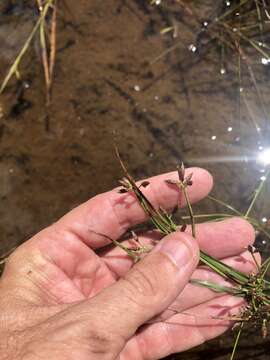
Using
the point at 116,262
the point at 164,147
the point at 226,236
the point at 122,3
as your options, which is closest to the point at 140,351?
the point at 116,262

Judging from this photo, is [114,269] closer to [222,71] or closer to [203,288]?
[203,288]

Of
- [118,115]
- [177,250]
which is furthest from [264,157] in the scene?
[177,250]

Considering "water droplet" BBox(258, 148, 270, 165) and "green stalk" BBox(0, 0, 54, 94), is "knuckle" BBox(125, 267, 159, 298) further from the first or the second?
"green stalk" BBox(0, 0, 54, 94)

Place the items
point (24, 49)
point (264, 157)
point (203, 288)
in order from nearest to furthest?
point (203, 288)
point (264, 157)
point (24, 49)

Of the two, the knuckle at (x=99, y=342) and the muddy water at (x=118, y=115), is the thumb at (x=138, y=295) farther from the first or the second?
the muddy water at (x=118, y=115)

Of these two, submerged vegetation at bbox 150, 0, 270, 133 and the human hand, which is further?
submerged vegetation at bbox 150, 0, 270, 133

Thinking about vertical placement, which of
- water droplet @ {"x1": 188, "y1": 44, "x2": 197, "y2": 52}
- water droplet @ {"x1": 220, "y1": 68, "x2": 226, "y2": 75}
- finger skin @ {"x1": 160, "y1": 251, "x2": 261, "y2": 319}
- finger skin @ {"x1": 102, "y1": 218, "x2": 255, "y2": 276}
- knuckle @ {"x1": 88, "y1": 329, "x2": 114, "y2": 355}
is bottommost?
finger skin @ {"x1": 160, "y1": 251, "x2": 261, "y2": 319}

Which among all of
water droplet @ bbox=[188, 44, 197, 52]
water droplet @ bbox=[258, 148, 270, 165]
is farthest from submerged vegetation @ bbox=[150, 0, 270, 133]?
water droplet @ bbox=[258, 148, 270, 165]

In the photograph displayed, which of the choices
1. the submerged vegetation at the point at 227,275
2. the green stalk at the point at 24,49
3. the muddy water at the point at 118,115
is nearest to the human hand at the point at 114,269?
the submerged vegetation at the point at 227,275
